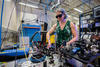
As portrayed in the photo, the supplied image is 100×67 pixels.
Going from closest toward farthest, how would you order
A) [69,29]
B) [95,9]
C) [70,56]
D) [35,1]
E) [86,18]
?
[70,56] → [69,29] → [95,9] → [86,18] → [35,1]

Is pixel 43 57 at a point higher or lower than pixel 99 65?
lower

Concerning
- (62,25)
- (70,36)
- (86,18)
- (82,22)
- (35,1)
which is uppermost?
(35,1)

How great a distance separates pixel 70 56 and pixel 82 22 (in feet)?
6.73

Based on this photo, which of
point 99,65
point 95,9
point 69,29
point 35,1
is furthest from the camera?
point 35,1

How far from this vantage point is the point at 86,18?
74.7 inches

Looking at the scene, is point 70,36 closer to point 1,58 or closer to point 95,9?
point 1,58

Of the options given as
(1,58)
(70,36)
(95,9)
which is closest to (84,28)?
(95,9)

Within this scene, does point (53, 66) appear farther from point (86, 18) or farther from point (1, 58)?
point (86, 18)

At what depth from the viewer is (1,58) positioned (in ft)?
1.87

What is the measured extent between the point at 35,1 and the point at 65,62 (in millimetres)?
2978

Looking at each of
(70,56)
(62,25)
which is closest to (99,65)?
(70,56)

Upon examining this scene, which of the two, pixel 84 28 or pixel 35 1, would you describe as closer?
pixel 84 28

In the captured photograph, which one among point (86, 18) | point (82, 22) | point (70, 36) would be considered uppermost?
point (86, 18)

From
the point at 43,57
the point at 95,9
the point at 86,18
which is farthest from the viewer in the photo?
the point at 86,18
